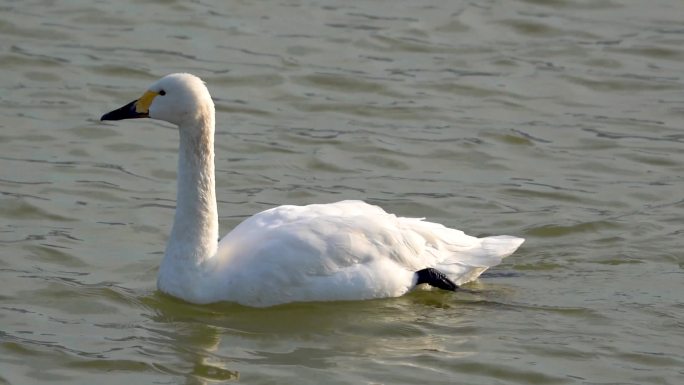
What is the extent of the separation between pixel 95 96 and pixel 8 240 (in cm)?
393

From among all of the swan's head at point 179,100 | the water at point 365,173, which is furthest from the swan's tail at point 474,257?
the swan's head at point 179,100

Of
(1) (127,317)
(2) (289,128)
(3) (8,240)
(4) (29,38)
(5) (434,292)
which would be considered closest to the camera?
(1) (127,317)

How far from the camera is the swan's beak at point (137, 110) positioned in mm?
9695

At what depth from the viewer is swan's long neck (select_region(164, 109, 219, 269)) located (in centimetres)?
969

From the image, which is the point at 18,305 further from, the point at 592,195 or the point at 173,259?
the point at 592,195

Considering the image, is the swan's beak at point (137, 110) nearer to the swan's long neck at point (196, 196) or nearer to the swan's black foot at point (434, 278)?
the swan's long neck at point (196, 196)

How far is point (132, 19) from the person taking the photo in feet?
54.7

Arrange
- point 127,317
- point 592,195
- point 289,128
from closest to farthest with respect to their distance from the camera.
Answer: point 127,317 → point 592,195 → point 289,128

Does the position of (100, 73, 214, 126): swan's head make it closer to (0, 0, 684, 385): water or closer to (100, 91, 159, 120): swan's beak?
(100, 91, 159, 120): swan's beak

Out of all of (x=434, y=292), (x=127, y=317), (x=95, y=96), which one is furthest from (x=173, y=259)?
(x=95, y=96)

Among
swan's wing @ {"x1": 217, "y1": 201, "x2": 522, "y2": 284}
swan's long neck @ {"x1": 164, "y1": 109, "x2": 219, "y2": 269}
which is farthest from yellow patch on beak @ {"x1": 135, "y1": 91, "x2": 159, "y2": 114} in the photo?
swan's wing @ {"x1": 217, "y1": 201, "x2": 522, "y2": 284}

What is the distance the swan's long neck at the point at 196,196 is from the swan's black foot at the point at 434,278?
4.64ft

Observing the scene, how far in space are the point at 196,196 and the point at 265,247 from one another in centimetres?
67

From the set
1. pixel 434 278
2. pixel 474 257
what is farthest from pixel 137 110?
pixel 474 257
